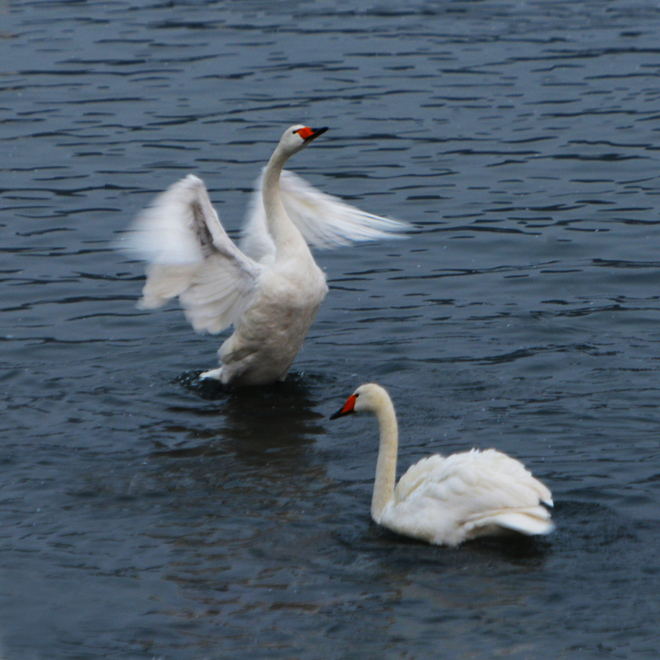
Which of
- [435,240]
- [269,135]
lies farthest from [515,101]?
[435,240]

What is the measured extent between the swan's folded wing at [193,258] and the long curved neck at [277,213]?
33cm

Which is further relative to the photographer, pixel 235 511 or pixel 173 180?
pixel 173 180

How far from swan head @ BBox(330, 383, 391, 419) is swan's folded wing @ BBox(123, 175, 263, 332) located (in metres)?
2.16

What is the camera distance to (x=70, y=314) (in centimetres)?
1220

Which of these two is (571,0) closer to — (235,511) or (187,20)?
(187,20)

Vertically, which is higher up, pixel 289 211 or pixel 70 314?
pixel 289 211

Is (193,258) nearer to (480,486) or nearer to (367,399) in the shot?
(367,399)

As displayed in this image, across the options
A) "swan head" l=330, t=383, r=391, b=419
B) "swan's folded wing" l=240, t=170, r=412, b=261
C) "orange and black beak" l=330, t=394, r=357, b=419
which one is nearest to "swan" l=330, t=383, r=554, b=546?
"swan head" l=330, t=383, r=391, b=419

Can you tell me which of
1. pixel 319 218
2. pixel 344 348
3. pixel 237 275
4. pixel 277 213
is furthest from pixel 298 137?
pixel 344 348

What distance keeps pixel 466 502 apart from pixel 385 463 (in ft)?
2.74

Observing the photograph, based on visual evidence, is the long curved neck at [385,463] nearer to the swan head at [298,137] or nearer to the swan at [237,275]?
the swan at [237,275]

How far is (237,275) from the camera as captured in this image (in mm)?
10266

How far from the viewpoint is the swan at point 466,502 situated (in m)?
7.12

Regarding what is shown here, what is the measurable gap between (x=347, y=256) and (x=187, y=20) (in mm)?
11712
